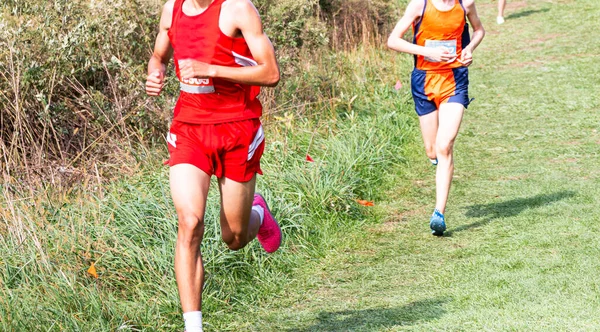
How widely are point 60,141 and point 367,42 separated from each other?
531 cm

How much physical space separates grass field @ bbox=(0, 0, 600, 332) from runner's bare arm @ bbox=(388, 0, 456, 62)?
1.32 m

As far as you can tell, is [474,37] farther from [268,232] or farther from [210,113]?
Result: [210,113]

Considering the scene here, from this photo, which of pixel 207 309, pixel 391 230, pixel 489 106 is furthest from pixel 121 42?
pixel 489 106

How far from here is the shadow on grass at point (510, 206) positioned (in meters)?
7.62

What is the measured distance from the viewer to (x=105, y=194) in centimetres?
702

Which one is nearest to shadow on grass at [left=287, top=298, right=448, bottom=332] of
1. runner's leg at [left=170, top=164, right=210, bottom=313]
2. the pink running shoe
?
the pink running shoe

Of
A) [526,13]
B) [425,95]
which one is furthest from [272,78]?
[526,13]

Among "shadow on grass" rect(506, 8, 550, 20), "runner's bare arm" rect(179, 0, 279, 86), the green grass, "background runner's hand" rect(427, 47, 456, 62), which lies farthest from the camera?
"shadow on grass" rect(506, 8, 550, 20)

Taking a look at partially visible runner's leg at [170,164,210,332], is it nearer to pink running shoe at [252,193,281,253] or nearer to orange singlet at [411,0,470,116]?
pink running shoe at [252,193,281,253]

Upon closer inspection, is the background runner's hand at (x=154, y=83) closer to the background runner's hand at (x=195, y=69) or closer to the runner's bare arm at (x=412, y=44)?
the background runner's hand at (x=195, y=69)

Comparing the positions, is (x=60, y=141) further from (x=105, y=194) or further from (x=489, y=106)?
(x=489, y=106)

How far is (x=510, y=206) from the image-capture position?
786 cm

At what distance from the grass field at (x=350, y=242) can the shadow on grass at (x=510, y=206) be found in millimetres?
25

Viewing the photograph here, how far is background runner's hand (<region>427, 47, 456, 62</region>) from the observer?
6.91 metres
